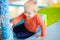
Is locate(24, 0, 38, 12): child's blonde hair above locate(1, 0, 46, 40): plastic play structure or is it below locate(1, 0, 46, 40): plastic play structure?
above

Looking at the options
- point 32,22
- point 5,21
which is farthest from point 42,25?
point 5,21

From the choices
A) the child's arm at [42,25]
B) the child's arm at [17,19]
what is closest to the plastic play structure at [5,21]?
the child's arm at [17,19]

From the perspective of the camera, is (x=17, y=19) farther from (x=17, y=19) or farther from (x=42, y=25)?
(x=42, y=25)

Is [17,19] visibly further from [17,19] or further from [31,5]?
[31,5]

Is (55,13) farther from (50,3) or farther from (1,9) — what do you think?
(1,9)

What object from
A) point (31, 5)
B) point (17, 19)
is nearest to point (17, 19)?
point (17, 19)

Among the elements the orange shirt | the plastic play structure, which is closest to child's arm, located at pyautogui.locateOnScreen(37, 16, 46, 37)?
the orange shirt

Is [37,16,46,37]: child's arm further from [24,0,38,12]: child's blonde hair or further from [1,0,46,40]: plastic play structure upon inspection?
[1,0,46,40]: plastic play structure

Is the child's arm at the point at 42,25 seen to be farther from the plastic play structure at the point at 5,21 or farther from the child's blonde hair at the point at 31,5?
the plastic play structure at the point at 5,21

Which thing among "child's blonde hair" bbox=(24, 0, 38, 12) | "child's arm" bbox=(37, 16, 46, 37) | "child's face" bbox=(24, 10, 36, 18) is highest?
"child's blonde hair" bbox=(24, 0, 38, 12)

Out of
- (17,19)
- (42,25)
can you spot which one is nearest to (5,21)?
(17,19)

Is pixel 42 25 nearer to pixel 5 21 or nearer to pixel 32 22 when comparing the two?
pixel 32 22

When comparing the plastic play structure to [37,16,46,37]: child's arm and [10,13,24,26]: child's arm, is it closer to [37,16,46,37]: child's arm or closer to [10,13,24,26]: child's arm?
[10,13,24,26]: child's arm

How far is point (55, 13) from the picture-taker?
2.02 feet
